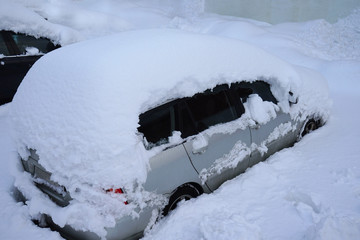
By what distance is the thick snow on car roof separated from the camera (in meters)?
1.98

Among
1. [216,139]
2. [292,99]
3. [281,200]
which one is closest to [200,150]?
[216,139]

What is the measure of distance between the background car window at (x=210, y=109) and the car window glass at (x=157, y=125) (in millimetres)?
265

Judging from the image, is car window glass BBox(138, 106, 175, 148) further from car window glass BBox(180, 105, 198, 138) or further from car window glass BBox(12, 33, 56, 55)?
car window glass BBox(12, 33, 56, 55)

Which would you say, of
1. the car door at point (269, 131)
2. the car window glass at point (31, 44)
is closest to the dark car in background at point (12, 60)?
the car window glass at point (31, 44)

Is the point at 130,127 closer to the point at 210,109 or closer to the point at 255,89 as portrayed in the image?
the point at 210,109

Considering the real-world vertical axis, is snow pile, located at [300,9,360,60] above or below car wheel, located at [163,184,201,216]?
above

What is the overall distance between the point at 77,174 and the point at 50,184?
A: 1.32 ft

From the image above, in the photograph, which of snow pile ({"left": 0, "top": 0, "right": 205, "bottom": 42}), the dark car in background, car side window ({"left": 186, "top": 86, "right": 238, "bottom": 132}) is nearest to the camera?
car side window ({"left": 186, "top": 86, "right": 238, "bottom": 132})

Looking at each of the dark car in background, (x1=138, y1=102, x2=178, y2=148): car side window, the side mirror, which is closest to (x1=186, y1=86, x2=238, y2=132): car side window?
(x1=138, y1=102, x2=178, y2=148): car side window

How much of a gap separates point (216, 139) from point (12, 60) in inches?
156

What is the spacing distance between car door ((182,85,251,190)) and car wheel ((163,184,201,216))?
14 centimetres

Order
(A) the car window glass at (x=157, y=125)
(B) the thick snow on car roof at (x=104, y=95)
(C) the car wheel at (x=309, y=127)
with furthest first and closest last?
(C) the car wheel at (x=309, y=127)
(A) the car window glass at (x=157, y=125)
(B) the thick snow on car roof at (x=104, y=95)

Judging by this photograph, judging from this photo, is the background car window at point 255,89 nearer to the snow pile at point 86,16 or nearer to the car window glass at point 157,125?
the car window glass at point 157,125

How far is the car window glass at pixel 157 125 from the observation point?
2178 mm
